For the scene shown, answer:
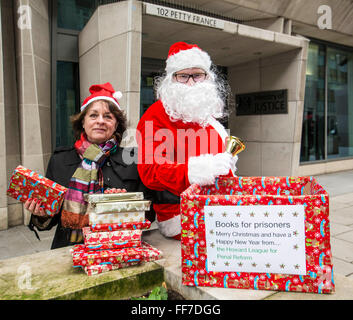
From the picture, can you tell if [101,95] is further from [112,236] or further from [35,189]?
[112,236]

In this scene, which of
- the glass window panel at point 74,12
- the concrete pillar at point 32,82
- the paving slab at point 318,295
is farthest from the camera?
the glass window panel at point 74,12

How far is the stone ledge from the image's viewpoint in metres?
1.21

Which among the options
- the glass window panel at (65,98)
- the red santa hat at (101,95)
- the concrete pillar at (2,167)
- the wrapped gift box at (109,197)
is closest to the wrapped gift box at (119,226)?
the wrapped gift box at (109,197)

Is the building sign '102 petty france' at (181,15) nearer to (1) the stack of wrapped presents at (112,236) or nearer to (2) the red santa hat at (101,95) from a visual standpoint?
(2) the red santa hat at (101,95)

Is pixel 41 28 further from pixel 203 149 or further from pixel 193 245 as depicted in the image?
pixel 193 245

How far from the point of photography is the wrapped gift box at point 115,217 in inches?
55.7

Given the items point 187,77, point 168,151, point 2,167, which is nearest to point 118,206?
point 168,151

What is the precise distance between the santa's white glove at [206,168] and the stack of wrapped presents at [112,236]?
11.4 inches

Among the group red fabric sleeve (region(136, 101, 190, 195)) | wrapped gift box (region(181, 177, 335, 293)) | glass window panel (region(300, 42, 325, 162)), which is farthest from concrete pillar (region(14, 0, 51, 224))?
glass window panel (region(300, 42, 325, 162))

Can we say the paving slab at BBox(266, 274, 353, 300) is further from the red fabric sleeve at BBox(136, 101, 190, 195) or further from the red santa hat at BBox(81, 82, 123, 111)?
the red santa hat at BBox(81, 82, 123, 111)

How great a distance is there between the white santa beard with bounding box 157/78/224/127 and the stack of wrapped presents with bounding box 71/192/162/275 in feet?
2.68

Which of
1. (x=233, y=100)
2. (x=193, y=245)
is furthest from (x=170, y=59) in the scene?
(x=233, y=100)

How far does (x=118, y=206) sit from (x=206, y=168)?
1.53 ft

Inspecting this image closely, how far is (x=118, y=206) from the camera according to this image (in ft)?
4.69
